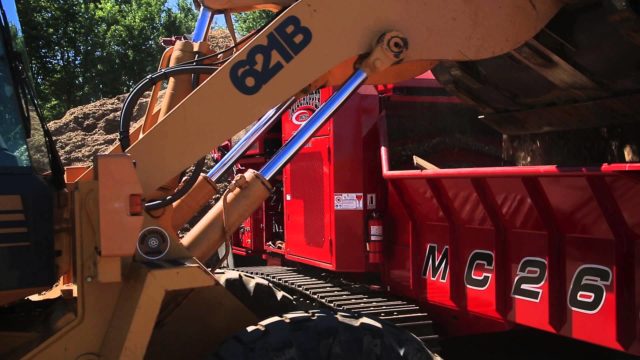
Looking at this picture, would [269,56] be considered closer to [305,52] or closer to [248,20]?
[305,52]

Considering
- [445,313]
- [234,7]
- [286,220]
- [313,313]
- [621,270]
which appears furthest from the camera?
[286,220]

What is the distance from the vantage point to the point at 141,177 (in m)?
3.00

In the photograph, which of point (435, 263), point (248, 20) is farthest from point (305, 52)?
point (248, 20)

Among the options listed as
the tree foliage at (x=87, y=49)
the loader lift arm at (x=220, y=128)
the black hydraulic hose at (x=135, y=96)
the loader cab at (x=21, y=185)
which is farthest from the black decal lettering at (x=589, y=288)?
the tree foliage at (x=87, y=49)

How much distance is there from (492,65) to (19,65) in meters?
2.96

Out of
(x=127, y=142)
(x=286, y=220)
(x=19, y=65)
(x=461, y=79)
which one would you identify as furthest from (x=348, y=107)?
(x=19, y=65)

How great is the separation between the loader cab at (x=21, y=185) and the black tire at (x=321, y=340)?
825 millimetres

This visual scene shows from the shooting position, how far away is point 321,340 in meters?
2.96

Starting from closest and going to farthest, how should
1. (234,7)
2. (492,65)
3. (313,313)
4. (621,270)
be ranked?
1. (313,313)
2. (621,270)
3. (234,7)
4. (492,65)

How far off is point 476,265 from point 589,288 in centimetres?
88

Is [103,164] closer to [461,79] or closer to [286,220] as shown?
[461,79]

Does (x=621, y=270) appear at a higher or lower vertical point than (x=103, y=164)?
lower

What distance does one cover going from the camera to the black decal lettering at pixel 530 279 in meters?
3.90

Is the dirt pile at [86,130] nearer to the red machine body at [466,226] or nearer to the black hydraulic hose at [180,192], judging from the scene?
the red machine body at [466,226]
